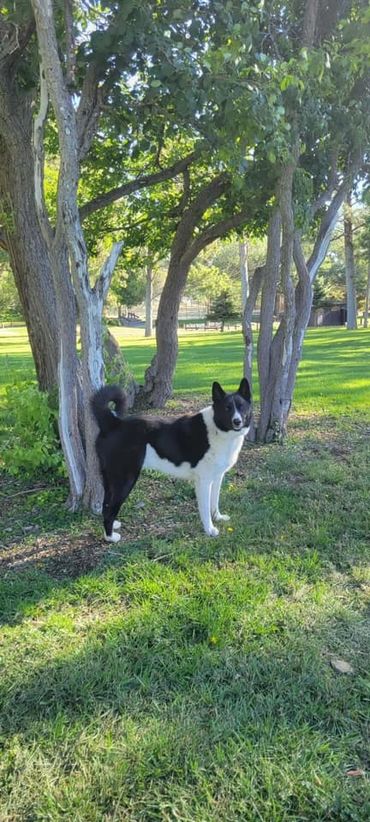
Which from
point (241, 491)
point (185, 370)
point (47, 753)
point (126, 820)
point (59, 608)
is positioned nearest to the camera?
point (126, 820)

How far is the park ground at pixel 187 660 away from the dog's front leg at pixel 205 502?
0.11m

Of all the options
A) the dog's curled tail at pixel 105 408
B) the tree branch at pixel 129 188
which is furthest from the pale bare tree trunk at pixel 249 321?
the dog's curled tail at pixel 105 408

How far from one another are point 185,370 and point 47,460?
8656 millimetres

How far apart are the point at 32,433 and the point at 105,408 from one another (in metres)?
1.31

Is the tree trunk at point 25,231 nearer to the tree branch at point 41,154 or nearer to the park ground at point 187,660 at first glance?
the tree branch at point 41,154

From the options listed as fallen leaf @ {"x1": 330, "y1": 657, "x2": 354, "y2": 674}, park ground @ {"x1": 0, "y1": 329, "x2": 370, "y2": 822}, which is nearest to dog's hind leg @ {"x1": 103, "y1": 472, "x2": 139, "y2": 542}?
park ground @ {"x1": 0, "y1": 329, "x2": 370, "y2": 822}

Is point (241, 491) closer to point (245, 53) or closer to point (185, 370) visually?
point (245, 53)

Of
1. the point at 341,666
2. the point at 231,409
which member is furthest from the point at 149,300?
the point at 341,666

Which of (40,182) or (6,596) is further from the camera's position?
(40,182)

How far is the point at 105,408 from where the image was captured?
144 inches

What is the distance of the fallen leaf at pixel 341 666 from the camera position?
7.85 feet

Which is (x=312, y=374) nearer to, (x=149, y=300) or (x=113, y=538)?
(x=113, y=538)

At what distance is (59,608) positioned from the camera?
295cm

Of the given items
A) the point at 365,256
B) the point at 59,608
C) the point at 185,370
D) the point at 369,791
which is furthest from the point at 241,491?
the point at 365,256
